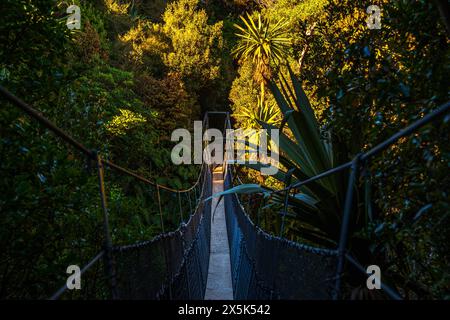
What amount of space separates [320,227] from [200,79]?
11.8 metres

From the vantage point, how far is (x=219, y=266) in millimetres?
5980

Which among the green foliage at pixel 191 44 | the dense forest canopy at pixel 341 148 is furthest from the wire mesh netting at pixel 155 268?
the green foliage at pixel 191 44

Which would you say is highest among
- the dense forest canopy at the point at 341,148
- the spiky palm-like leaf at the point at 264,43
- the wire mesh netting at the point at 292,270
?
the spiky palm-like leaf at the point at 264,43

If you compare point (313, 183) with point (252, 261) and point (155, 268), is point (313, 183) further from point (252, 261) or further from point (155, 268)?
point (252, 261)

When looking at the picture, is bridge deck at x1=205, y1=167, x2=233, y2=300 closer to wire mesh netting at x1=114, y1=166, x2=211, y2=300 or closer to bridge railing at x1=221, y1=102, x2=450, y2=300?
wire mesh netting at x1=114, y1=166, x2=211, y2=300

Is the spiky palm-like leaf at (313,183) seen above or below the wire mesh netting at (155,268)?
above

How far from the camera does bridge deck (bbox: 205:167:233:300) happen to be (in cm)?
492

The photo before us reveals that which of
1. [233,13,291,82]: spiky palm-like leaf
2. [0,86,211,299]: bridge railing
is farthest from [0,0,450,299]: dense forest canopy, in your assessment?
[233,13,291,82]: spiky palm-like leaf

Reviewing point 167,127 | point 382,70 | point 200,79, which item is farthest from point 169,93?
point 382,70

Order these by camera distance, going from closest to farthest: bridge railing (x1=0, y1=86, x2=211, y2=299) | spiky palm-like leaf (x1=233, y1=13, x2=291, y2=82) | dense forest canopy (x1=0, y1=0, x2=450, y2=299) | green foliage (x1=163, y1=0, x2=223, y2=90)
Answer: bridge railing (x1=0, y1=86, x2=211, y2=299) → dense forest canopy (x1=0, y1=0, x2=450, y2=299) → spiky palm-like leaf (x1=233, y1=13, x2=291, y2=82) → green foliage (x1=163, y1=0, x2=223, y2=90)

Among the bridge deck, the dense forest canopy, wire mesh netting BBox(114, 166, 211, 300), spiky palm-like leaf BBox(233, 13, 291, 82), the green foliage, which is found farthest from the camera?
the green foliage

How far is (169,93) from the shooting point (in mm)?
12000

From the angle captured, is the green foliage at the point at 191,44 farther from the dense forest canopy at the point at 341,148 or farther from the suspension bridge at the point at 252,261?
the suspension bridge at the point at 252,261

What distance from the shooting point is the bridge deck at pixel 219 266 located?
16.1 feet
